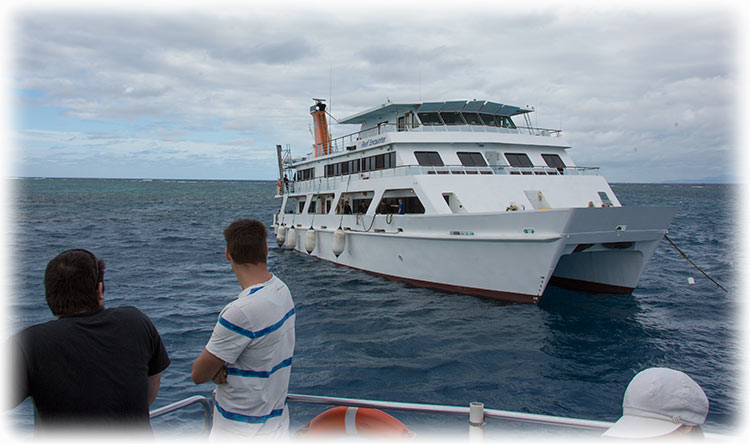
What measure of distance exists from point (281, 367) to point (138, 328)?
0.79 metres

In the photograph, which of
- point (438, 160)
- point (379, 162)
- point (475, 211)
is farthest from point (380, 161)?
point (475, 211)

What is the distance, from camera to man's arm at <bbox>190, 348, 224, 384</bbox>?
8.45ft

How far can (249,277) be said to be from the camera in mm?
2740

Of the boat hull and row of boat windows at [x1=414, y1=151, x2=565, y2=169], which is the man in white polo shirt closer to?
the boat hull

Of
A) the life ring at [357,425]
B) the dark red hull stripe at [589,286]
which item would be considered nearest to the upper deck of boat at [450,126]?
the dark red hull stripe at [589,286]

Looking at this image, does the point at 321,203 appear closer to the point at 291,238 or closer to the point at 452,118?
the point at 291,238

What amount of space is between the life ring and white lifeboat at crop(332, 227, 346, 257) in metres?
13.8

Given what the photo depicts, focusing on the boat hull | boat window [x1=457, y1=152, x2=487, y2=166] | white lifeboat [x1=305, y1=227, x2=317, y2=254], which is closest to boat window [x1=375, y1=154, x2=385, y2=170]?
the boat hull

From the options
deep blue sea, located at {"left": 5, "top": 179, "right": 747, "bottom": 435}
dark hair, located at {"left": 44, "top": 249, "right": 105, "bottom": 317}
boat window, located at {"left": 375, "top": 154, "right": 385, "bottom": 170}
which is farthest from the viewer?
boat window, located at {"left": 375, "top": 154, "right": 385, "bottom": 170}

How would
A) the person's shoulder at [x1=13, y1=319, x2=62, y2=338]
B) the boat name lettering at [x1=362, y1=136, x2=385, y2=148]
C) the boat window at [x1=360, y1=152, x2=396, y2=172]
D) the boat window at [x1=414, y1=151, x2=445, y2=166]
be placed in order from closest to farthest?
the person's shoulder at [x1=13, y1=319, x2=62, y2=338]
the boat window at [x1=414, y1=151, x2=445, y2=166]
the boat window at [x1=360, y1=152, x2=396, y2=172]
the boat name lettering at [x1=362, y1=136, x2=385, y2=148]

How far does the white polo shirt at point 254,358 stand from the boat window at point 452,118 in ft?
49.5

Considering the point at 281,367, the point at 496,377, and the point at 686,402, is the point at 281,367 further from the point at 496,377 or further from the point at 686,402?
the point at 496,377

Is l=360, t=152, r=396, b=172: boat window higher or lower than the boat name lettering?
lower

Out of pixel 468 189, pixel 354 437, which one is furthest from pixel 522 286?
pixel 354 437
